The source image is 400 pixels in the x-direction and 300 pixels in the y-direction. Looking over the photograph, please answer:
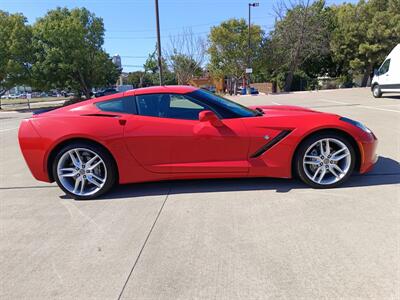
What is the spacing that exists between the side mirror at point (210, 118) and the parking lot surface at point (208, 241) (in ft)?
2.83

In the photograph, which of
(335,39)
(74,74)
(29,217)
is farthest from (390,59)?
(74,74)

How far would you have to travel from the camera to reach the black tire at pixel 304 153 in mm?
4086

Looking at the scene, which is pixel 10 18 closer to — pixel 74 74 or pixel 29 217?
pixel 74 74

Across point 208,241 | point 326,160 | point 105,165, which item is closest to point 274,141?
point 326,160

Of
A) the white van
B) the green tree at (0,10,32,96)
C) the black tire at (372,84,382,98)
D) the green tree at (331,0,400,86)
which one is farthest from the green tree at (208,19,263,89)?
the white van

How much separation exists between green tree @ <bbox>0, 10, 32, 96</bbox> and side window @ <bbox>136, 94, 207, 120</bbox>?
28.3 meters

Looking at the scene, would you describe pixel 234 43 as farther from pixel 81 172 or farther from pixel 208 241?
pixel 208 241

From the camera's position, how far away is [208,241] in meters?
3.06

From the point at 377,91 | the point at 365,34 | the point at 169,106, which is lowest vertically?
the point at 377,91

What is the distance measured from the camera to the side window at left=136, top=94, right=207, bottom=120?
13.9 ft

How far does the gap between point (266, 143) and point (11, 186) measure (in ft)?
12.4

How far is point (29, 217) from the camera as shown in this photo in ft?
12.7

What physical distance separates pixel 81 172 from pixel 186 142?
1390mm

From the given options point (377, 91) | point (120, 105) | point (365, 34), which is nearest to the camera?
point (120, 105)
